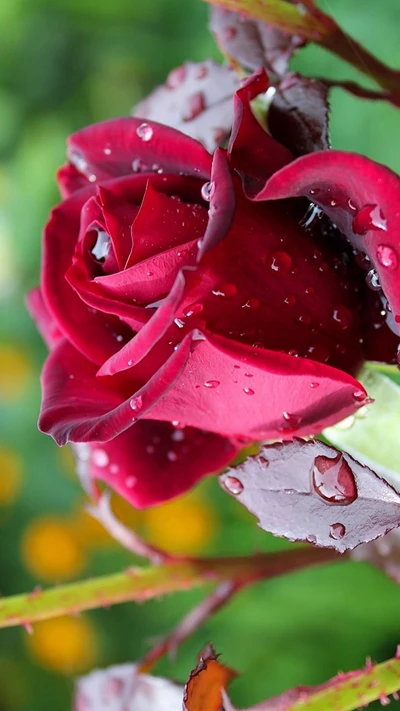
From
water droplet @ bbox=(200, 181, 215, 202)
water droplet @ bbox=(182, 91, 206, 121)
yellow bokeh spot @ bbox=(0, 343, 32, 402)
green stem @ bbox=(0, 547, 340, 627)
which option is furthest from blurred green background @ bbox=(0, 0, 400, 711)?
water droplet @ bbox=(200, 181, 215, 202)

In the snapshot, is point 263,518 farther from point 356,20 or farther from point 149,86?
point 149,86

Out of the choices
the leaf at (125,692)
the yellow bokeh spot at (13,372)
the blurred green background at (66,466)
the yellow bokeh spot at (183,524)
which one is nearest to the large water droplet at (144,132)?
the leaf at (125,692)

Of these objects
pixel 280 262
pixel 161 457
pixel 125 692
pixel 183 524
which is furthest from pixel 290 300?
pixel 183 524

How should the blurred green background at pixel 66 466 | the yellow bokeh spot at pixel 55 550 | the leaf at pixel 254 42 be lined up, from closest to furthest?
the leaf at pixel 254 42 < the blurred green background at pixel 66 466 < the yellow bokeh spot at pixel 55 550

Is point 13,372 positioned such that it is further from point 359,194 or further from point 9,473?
point 359,194

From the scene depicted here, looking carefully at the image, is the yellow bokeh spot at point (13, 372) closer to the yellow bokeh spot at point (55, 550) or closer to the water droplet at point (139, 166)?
the yellow bokeh spot at point (55, 550)
